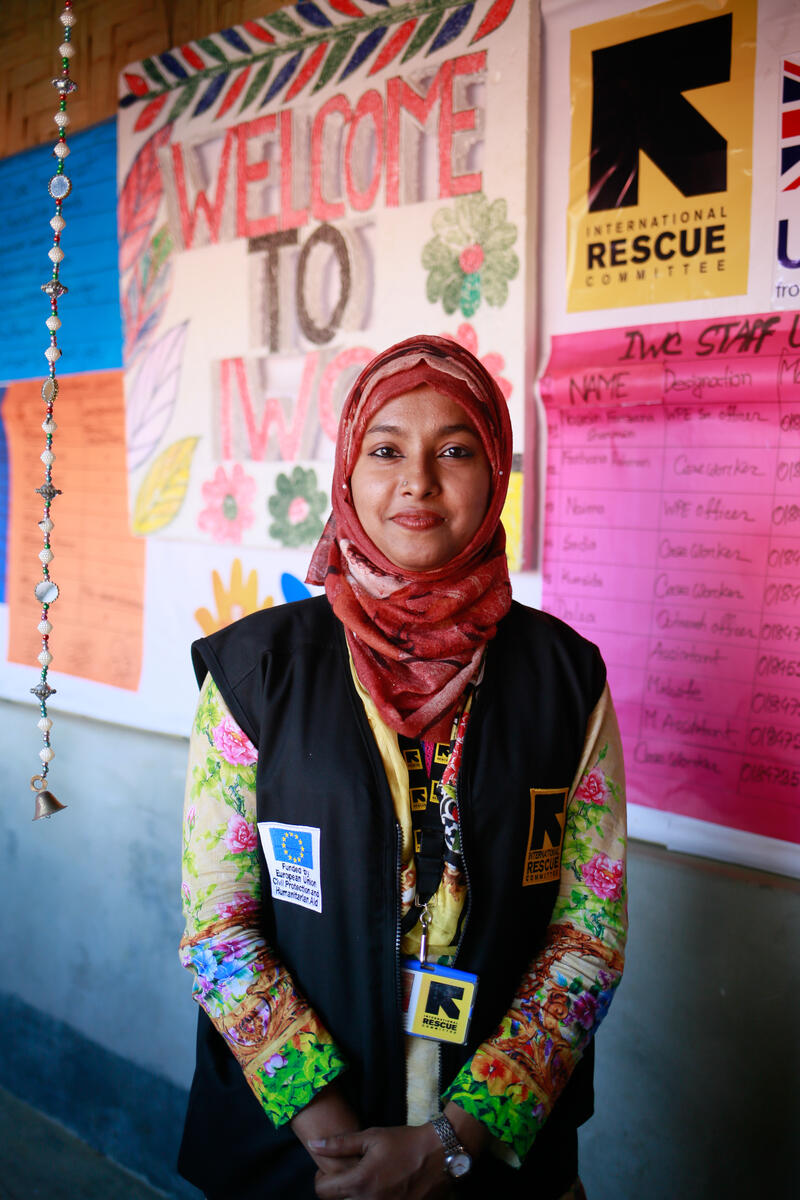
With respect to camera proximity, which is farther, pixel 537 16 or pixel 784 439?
pixel 537 16

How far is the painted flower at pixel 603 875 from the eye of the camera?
1.13 m

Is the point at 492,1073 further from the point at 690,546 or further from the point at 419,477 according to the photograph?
the point at 690,546

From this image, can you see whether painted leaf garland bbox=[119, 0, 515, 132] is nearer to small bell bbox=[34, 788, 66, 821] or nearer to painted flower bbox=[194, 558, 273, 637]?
painted flower bbox=[194, 558, 273, 637]

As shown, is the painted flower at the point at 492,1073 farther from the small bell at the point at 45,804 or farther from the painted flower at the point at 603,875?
the small bell at the point at 45,804

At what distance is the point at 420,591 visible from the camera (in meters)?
1.15

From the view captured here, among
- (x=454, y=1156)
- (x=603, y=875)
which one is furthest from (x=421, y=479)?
(x=454, y=1156)

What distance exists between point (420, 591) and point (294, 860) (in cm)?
38

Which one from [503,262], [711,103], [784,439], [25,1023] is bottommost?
[25,1023]

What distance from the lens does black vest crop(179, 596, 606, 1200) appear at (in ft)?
3.48

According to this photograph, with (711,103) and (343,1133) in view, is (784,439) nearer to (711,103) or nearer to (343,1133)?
(711,103)

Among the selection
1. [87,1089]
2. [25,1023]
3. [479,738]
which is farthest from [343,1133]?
[25,1023]

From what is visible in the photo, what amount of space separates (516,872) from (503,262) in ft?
3.80

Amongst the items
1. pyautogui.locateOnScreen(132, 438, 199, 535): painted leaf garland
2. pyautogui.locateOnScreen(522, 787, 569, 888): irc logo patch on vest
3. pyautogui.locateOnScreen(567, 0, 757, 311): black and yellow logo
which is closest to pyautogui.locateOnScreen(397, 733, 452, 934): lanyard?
pyautogui.locateOnScreen(522, 787, 569, 888): irc logo patch on vest

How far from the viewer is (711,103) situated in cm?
146
